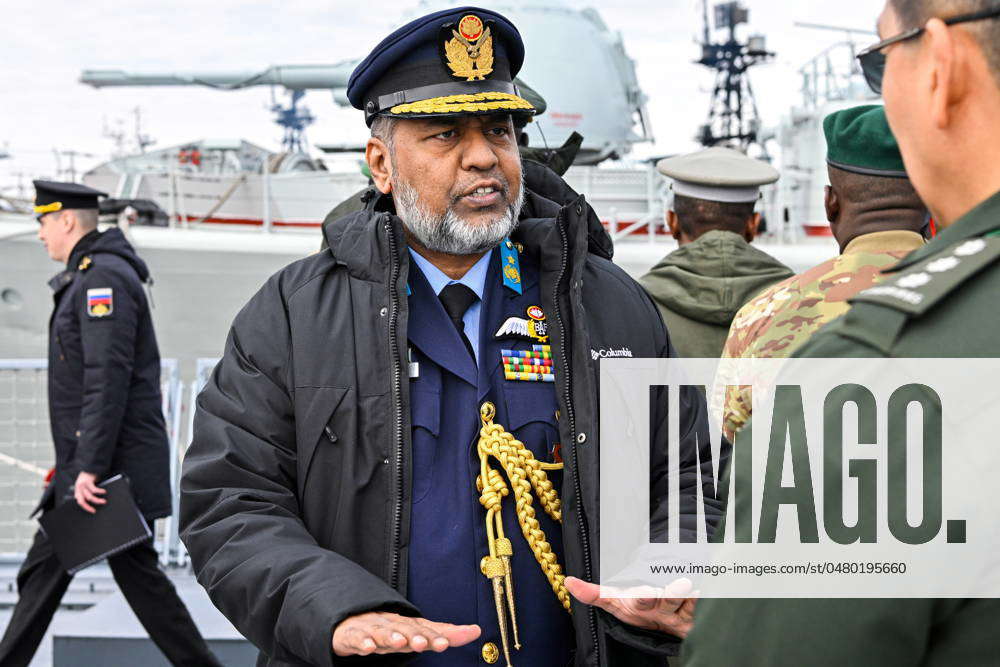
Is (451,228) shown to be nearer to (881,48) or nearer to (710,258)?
(881,48)

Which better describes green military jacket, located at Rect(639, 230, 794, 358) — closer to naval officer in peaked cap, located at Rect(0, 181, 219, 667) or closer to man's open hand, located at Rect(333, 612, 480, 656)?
man's open hand, located at Rect(333, 612, 480, 656)

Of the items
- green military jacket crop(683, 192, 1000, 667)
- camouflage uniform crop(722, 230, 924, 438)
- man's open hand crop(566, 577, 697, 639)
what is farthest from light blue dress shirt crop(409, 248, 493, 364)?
green military jacket crop(683, 192, 1000, 667)

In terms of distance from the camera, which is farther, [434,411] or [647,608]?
[434,411]

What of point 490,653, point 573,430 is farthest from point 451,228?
point 490,653

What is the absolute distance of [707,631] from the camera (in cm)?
98

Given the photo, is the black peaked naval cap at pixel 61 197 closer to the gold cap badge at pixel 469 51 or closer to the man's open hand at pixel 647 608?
the gold cap badge at pixel 469 51

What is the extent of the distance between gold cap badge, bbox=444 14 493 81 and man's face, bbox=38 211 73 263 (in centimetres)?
324

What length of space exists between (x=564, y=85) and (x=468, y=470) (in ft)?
42.4

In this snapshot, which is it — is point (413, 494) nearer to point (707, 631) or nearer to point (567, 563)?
point (567, 563)

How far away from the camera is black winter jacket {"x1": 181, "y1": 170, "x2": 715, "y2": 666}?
1.89 metres

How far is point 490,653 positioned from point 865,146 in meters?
1.23

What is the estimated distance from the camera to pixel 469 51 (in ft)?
7.31

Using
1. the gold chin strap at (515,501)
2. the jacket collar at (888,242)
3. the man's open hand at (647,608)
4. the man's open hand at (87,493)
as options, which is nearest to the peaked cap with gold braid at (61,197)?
the man's open hand at (87,493)

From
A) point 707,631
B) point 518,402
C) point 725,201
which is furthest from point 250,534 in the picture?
point 725,201
